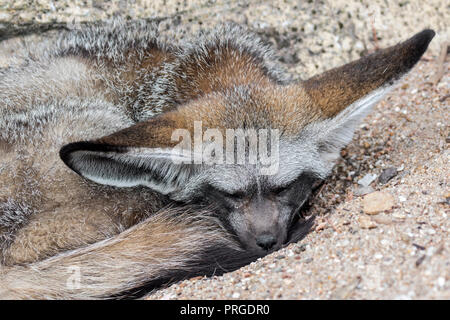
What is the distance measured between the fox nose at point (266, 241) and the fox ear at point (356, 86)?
81 cm

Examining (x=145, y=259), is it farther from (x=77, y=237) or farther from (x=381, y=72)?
(x=381, y=72)

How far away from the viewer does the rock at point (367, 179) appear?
160 inches

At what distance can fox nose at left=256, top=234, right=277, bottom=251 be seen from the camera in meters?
3.34

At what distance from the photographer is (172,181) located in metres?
3.55

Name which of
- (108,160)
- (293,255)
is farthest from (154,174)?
(293,255)

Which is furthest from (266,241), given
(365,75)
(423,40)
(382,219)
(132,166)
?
(423,40)

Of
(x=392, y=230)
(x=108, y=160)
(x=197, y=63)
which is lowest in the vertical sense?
(x=392, y=230)

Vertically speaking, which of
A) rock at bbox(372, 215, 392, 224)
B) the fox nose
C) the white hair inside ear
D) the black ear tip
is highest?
the black ear tip

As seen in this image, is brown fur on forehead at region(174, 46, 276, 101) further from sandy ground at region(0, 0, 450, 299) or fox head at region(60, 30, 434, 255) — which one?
sandy ground at region(0, 0, 450, 299)

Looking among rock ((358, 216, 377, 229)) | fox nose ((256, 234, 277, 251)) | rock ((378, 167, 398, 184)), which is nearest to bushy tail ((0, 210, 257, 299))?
fox nose ((256, 234, 277, 251))

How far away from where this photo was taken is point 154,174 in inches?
135

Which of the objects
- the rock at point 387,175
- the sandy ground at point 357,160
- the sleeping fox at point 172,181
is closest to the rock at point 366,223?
the sandy ground at point 357,160

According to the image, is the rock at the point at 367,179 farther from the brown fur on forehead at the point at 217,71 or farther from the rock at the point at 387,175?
the brown fur on forehead at the point at 217,71

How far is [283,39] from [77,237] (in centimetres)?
344
